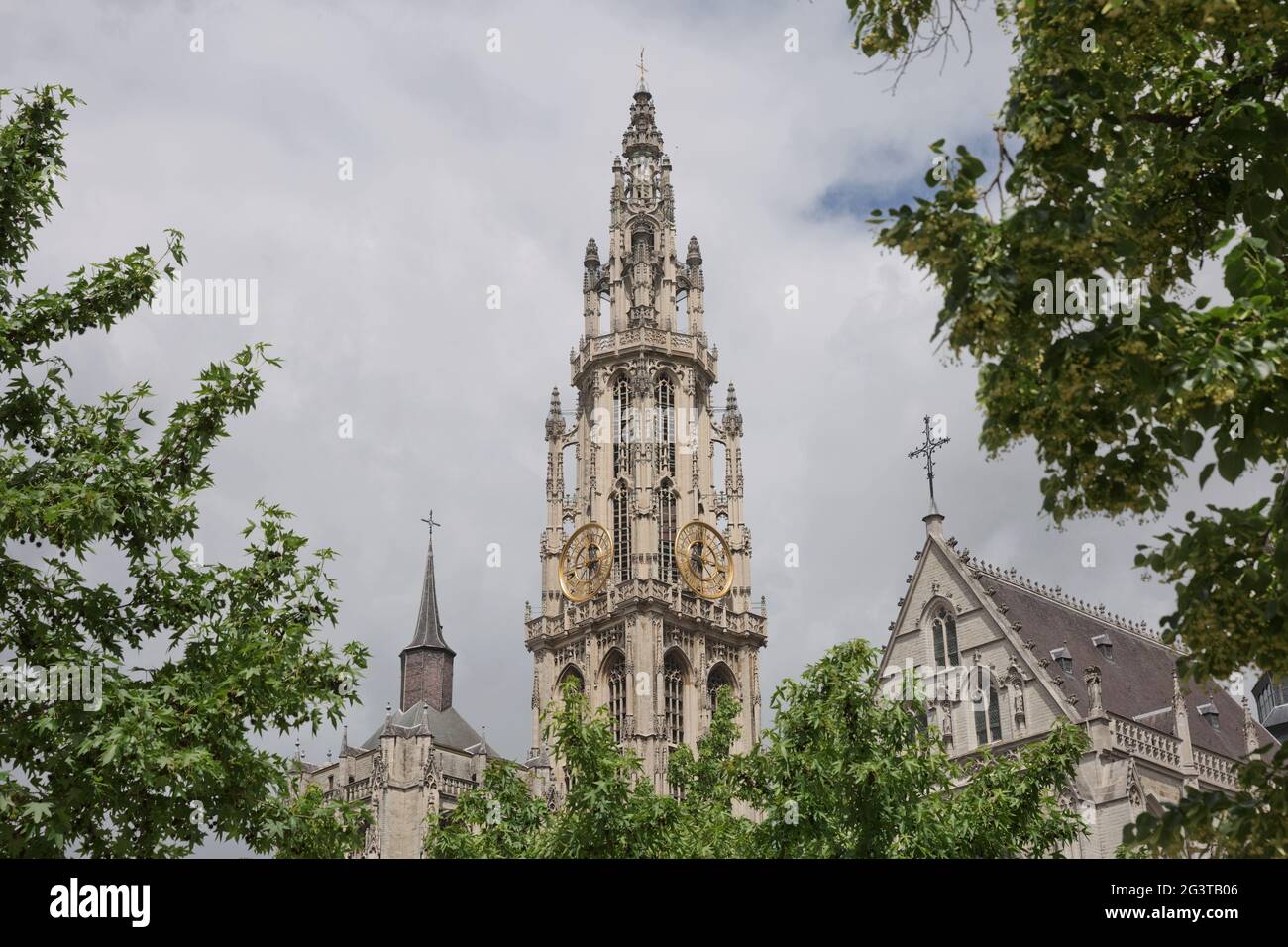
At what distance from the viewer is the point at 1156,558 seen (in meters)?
8.36

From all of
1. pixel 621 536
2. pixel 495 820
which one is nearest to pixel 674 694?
pixel 621 536

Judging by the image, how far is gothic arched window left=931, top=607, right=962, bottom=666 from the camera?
38000mm

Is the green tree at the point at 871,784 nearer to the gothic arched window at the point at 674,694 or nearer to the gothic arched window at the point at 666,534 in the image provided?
the gothic arched window at the point at 674,694

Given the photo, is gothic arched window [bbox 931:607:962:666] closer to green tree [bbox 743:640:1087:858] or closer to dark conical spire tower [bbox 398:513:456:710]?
green tree [bbox 743:640:1087:858]

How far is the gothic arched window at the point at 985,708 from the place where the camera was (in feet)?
118

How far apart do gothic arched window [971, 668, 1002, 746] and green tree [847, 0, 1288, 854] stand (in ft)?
93.9

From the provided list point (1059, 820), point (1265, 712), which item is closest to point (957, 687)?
point (1059, 820)

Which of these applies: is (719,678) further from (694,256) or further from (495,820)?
(495,820)

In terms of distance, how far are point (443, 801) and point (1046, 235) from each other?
233ft

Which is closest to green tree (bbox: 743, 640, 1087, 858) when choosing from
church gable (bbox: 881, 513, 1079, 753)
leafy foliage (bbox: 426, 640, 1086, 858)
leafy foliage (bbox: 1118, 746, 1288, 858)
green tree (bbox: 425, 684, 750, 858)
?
leafy foliage (bbox: 426, 640, 1086, 858)

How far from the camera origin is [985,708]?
36406 mm

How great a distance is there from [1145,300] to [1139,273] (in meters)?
0.99
